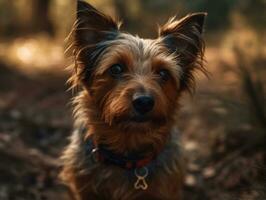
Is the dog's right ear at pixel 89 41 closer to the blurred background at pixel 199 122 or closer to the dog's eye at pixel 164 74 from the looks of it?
the dog's eye at pixel 164 74

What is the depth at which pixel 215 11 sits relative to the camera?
10094mm

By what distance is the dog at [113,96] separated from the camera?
5949mm

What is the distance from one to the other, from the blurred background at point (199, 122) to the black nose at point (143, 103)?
3.39 feet

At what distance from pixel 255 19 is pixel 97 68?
4.60 metres

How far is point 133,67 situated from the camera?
235 inches

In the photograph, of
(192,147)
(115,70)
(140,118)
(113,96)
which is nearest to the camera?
(140,118)

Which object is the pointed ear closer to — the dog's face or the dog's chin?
the dog's face

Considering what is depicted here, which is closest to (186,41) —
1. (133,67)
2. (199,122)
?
(133,67)

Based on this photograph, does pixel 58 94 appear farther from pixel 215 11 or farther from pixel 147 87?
pixel 147 87

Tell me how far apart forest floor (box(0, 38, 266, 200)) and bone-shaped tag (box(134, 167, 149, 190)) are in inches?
32.3

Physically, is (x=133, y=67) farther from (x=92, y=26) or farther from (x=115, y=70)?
(x=92, y=26)

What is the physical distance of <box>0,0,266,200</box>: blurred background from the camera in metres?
7.33

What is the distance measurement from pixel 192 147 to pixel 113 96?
328cm

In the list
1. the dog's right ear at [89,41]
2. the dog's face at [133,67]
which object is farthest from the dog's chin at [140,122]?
the dog's right ear at [89,41]
